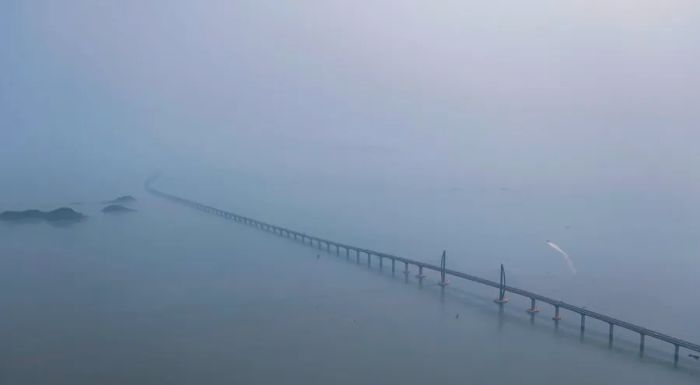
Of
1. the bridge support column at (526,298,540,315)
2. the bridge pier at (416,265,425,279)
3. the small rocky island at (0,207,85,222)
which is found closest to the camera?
the bridge support column at (526,298,540,315)

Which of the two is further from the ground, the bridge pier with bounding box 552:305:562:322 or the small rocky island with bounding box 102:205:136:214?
the bridge pier with bounding box 552:305:562:322

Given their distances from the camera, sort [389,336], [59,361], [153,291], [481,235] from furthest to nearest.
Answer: [481,235], [153,291], [389,336], [59,361]

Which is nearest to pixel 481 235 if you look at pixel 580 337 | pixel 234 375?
pixel 580 337

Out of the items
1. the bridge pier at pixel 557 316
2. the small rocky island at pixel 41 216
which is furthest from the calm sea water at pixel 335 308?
the small rocky island at pixel 41 216

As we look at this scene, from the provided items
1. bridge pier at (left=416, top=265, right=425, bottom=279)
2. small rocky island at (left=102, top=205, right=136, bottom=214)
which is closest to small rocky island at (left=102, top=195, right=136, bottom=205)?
small rocky island at (left=102, top=205, right=136, bottom=214)

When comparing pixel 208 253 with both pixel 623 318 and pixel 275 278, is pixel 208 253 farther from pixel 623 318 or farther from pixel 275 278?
pixel 623 318

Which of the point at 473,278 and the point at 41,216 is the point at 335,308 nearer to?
the point at 473,278

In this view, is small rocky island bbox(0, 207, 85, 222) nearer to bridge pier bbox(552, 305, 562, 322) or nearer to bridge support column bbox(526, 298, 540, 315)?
bridge support column bbox(526, 298, 540, 315)
